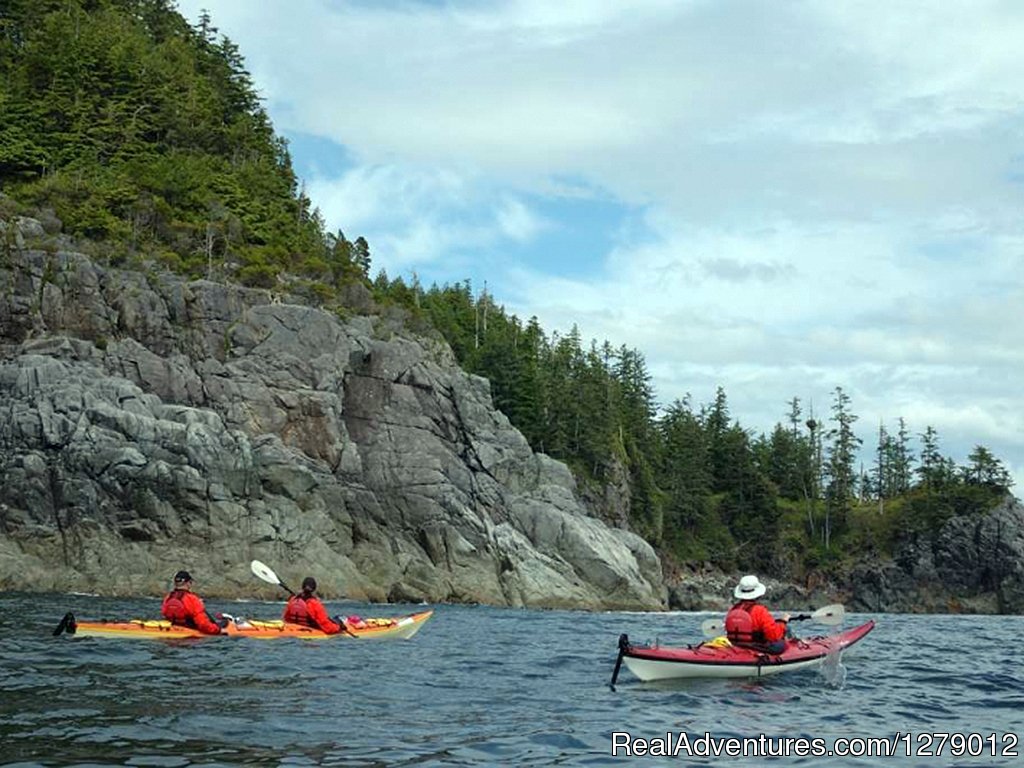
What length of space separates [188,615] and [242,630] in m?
1.22

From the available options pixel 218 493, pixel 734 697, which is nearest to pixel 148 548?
pixel 218 493

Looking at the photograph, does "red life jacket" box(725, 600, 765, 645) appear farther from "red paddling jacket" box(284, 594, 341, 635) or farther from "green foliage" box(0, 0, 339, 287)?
"green foliage" box(0, 0, 339, 287)

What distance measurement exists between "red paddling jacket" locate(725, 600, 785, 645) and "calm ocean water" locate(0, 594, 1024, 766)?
76cm

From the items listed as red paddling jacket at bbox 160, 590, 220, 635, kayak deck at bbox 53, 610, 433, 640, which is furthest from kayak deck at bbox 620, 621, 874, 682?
red paddling jacket at bbox 160, 590, 220, 635

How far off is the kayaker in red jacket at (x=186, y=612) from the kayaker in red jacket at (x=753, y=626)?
35.5ft

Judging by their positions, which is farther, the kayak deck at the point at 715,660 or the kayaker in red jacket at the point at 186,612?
the kayaker in red jacket at the point at 186,612

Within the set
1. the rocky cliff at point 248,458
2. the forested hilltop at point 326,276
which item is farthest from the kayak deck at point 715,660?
the forested hilltop at point 326,276

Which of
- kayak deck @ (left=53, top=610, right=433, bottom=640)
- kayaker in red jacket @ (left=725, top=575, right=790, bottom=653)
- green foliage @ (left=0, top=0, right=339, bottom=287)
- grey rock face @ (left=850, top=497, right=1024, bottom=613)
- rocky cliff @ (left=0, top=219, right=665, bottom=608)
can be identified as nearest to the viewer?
kayaker in red jacket @ (left=725, top=575, right=790, bottom=653)

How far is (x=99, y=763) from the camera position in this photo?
988cm

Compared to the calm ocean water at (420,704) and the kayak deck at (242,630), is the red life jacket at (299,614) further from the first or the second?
the calm ocean water at (420,704)

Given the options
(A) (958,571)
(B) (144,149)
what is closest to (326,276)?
(B) (144,149)

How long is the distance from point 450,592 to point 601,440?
42984mm

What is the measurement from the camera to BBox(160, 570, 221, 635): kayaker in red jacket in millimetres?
22422

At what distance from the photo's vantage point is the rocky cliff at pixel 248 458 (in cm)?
4453
